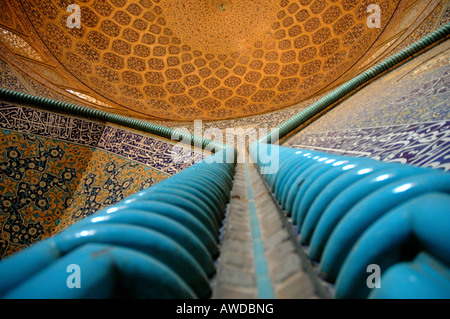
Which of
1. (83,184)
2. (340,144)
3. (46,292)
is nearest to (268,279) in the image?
(46,292)

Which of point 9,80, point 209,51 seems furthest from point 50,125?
point 209,51

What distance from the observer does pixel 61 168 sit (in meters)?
2.00

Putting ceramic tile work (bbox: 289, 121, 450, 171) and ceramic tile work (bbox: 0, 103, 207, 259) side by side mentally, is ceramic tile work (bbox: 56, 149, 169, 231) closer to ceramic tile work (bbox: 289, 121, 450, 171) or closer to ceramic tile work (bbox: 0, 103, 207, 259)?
ceramic tile work (bbox: 0, 103, 207, 259)

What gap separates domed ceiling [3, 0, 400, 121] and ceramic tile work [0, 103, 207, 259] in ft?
7.58

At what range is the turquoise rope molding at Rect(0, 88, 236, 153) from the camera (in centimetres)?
188

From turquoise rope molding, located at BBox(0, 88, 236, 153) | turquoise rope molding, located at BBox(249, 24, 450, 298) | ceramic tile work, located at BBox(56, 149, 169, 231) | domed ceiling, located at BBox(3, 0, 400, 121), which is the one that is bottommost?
turquoise rope molding, located at BBox(249, 24, 450, 298)

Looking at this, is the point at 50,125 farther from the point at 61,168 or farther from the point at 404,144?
the point at 404,144

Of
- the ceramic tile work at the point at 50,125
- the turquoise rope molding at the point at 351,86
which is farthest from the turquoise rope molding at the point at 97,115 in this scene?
the turquoise rope molding at the point at 351,86

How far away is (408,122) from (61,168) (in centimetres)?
243

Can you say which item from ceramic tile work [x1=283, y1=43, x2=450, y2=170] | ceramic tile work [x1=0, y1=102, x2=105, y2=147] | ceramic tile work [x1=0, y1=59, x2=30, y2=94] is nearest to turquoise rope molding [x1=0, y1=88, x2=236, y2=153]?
ceramic tile work [x1=0, y1=102, x2=105, y2=147]

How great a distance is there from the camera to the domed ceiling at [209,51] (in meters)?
4.18

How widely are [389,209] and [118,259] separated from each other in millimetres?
363

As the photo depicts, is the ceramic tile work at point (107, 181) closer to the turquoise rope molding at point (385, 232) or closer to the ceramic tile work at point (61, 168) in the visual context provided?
the ceramic tile work at point (61, 168)

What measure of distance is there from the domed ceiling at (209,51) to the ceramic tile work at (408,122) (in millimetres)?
2914
